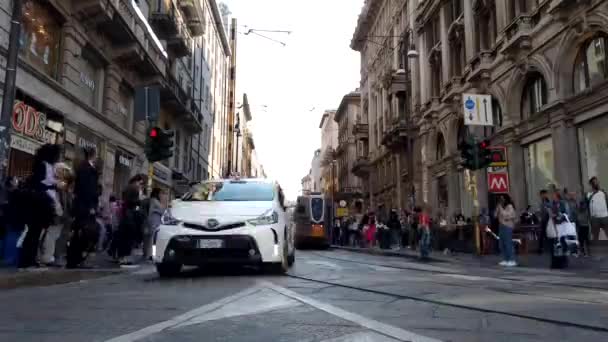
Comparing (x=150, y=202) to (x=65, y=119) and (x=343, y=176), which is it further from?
(x=343, y=176)

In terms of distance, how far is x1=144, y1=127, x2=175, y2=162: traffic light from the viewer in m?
11.9

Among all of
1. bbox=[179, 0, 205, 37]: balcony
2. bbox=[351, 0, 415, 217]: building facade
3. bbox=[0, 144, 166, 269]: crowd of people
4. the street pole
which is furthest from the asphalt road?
bbox=[179, 0, 205, 37]: balcony

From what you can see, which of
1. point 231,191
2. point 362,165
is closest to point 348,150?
point 362,165

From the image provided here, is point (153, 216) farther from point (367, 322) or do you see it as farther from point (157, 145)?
point (367, 322)

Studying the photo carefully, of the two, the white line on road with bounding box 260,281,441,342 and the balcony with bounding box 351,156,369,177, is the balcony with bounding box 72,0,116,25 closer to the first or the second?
the white line on road with bounding box 260,281,441,342

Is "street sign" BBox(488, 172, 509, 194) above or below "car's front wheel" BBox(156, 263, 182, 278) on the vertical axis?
above

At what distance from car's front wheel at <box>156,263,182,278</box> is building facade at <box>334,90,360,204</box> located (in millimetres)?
51927

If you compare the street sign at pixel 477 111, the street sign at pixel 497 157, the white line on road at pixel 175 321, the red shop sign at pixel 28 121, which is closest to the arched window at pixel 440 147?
the street sign at pixel 477 111

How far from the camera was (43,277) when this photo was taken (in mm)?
6766

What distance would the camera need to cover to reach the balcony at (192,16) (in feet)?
106

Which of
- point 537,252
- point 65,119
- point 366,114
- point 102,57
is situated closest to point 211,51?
point 366,114

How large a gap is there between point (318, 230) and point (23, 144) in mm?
17105

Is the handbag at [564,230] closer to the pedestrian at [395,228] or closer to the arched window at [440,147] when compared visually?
the pedestrian at [395,228]

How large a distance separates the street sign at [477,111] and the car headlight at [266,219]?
42.3ft
